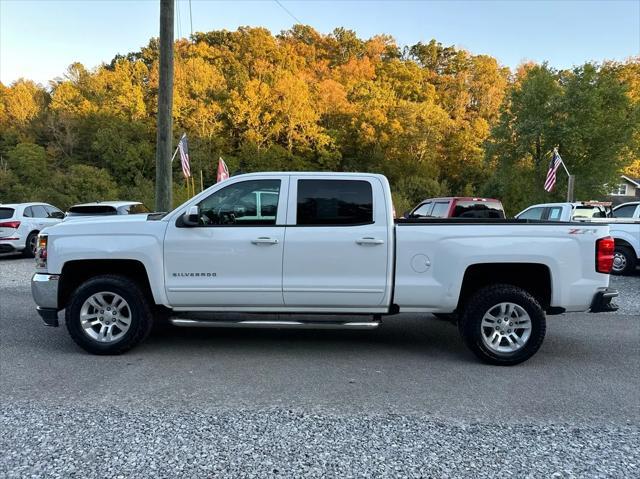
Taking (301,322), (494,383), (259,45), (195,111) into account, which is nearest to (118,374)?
(301,322)

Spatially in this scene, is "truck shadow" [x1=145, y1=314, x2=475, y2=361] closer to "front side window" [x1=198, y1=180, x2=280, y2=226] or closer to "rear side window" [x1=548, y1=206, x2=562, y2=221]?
"front side window" [x1=198, y1=180, x2=280, y2=226]

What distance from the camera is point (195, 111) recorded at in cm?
5191

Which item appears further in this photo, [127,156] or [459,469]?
[127,156]

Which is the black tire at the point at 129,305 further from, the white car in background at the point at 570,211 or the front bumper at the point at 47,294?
the white car in background at the point at 570,211

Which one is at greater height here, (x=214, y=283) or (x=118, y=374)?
(x=214, y=283)

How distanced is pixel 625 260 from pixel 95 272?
37.8 ft

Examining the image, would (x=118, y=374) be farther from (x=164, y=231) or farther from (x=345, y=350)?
(x=345, y=350)

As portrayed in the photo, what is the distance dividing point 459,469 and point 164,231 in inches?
144

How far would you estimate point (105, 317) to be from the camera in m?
5.37

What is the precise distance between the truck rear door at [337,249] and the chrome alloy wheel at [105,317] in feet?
5.84

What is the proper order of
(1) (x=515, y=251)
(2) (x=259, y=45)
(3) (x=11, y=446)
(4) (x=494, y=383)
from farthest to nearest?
(2) (x=259, y=45)
(1) (x=515, y=251)
(4) (x=494, y=383)
(3) (x=11, y=446)

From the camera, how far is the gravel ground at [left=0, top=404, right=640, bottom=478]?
3105 millimetres

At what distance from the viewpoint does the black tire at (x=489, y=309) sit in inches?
201

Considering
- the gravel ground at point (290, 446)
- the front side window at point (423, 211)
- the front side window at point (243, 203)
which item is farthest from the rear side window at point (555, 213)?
the gravel ground at point (290, 446)
